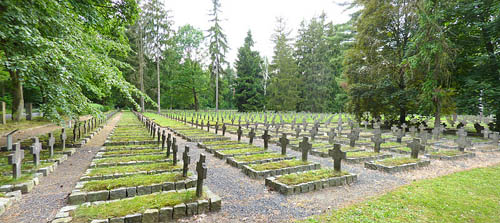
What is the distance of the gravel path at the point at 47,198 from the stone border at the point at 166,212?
37 cm

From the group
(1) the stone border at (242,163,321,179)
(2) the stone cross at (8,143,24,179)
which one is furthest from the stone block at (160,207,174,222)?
(2) the stone cross at (8,143,24,179)

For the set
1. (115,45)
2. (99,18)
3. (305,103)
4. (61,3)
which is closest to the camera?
(61,3)

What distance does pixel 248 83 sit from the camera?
139 ft

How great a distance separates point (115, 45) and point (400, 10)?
56.4ft

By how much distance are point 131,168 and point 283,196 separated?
136 inches

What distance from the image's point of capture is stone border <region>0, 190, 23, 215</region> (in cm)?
322

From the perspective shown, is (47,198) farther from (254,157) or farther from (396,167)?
(396,167)

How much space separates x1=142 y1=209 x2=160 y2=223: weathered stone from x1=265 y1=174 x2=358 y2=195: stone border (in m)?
2.19

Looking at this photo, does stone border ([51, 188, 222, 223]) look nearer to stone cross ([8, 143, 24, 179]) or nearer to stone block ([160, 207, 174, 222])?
stone block ([160, 207, 174, 222])

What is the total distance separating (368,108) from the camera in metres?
17.0

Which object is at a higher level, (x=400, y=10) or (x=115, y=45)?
(x=400, y=10)

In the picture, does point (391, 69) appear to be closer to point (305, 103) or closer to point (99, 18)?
point (99, 18)

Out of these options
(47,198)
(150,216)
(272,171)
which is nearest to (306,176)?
(272,171)

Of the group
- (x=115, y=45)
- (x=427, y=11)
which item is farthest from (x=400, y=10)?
(x=115, y=45)
